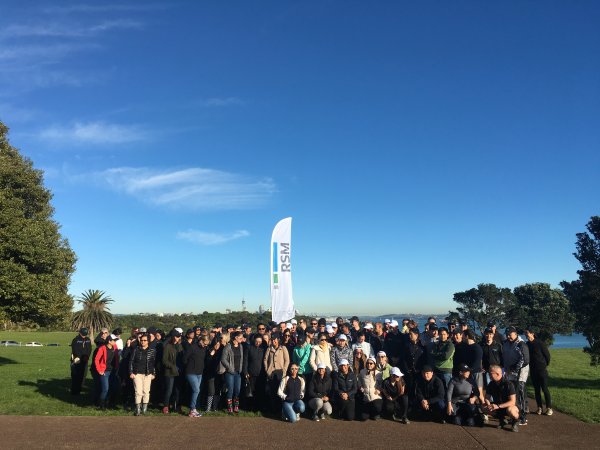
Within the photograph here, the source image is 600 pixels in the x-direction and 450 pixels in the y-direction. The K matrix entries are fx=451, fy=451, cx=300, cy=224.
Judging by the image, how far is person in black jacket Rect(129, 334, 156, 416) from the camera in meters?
9.48

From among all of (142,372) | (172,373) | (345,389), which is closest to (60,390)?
(142,372)

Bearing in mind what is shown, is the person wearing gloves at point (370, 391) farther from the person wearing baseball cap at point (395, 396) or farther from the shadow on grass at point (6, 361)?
the shadow on grass at point (6, 361)

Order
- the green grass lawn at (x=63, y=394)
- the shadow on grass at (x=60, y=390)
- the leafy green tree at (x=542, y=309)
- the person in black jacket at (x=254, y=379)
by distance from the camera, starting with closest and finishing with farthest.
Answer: the green grass lawn at (x=63, y=394) < the person in black jacket at (x=254, y=379) < the shadow on grass at (x=60, y=390) < the leafy green tree at (x=542, y=309)

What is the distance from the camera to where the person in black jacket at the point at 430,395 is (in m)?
8.84

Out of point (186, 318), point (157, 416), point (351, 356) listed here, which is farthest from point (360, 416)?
point (186, 318)

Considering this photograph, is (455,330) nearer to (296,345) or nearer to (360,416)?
(360,416)

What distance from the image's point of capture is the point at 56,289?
58.5 feet

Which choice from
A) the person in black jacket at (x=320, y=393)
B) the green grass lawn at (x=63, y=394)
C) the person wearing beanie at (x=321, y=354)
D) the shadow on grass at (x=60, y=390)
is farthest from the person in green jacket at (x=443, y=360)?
the shadow on grass at (x=60, y=390)

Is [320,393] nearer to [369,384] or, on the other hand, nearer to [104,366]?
[369,384]

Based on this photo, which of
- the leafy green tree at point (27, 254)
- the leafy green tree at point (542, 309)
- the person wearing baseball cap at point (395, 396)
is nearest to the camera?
the person wearing baseball cap at point (395, 396)

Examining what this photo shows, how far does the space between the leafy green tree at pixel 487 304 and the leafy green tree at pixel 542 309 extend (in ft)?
7.84

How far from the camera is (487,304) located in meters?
57.1

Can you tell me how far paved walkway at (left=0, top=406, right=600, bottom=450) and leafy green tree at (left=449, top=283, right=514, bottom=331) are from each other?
5060 centimetres

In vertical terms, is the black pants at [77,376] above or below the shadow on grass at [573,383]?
above
